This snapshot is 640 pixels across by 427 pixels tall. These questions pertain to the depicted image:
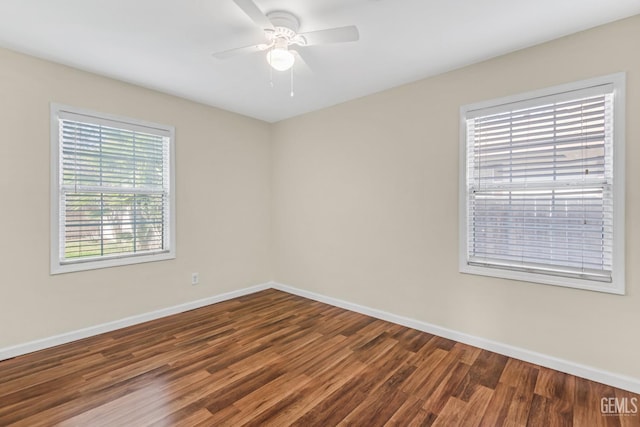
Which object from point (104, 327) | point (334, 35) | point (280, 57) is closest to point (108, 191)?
point (104, 327)

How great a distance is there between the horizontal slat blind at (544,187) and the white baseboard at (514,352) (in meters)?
0.66

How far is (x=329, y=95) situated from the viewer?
3336mm

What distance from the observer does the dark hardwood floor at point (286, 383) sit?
1.75 metres

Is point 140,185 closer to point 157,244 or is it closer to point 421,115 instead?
point 157,244

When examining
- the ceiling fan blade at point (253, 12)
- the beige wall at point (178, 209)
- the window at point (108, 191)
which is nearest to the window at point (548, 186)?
the ceiling fan blade at point (253, 12)

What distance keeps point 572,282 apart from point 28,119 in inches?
177

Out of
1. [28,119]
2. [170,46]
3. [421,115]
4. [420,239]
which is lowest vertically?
[420,239]

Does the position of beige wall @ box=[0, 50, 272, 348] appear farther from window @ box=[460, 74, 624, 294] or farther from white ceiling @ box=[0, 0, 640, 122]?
window @ box=[460, 74, 624, 294]

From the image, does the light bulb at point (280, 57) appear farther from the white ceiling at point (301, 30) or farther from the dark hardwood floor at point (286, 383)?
the dark hardwood floor at point (286, 383)

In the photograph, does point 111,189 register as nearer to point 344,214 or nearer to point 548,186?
point 344,214

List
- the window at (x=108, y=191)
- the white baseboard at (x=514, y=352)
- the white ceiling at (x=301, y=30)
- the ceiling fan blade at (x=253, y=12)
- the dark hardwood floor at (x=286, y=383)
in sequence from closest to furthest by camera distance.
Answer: the ceiling fan blade at (x=253, y=12)
the dark hardwood floor at (x=286, y=383)
the white ceiling at (x=301, y=30)
the white baseboard at (x=514, y=352)
the window at (x=108, y=191)

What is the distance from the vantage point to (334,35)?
6.06 feet

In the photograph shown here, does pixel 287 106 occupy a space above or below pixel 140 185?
above

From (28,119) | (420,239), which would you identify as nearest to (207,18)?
(28,119)
